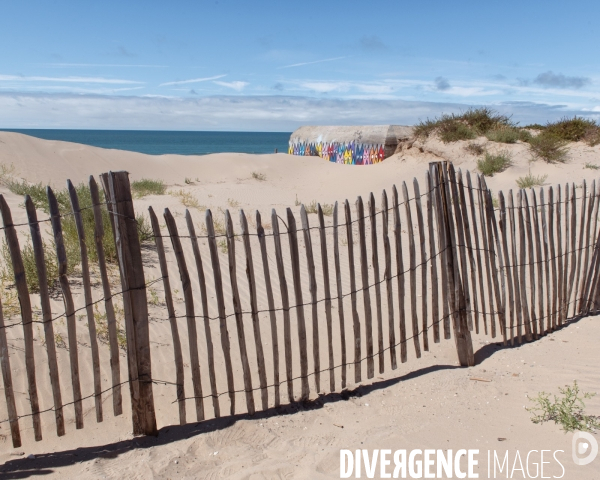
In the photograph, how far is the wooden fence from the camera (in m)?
3.41

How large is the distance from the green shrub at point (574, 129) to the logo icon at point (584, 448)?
54.3 feet

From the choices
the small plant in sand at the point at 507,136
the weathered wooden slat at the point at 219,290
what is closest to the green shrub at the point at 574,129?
the small plant in sand at the point at 507,136

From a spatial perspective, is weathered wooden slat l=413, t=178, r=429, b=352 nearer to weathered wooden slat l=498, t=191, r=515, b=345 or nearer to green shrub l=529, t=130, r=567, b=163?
weathered wooden slat l=498, t=191, r=515, b=345

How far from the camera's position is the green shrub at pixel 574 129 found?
1794 cm

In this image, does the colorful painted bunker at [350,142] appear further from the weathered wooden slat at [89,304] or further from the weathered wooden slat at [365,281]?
the weathered wooden slat at [89,304]

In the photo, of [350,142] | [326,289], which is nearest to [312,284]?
[326,289]

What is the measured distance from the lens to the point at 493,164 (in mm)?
16109

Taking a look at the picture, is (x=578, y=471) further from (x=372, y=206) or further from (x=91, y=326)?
(x=91, y=326)

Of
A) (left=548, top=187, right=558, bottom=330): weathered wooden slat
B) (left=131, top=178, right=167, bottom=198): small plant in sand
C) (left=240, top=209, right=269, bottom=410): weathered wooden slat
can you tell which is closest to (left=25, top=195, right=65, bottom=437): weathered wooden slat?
(left=240, top=209, right=269, bottom=410): weathered wooden slat

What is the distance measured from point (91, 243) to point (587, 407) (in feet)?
19.8

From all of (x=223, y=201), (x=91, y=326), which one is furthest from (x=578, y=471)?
(x=223, y=201)

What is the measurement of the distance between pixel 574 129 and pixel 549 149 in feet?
8.44

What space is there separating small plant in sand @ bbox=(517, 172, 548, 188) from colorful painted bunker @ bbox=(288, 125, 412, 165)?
23.9 ft

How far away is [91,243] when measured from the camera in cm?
719
